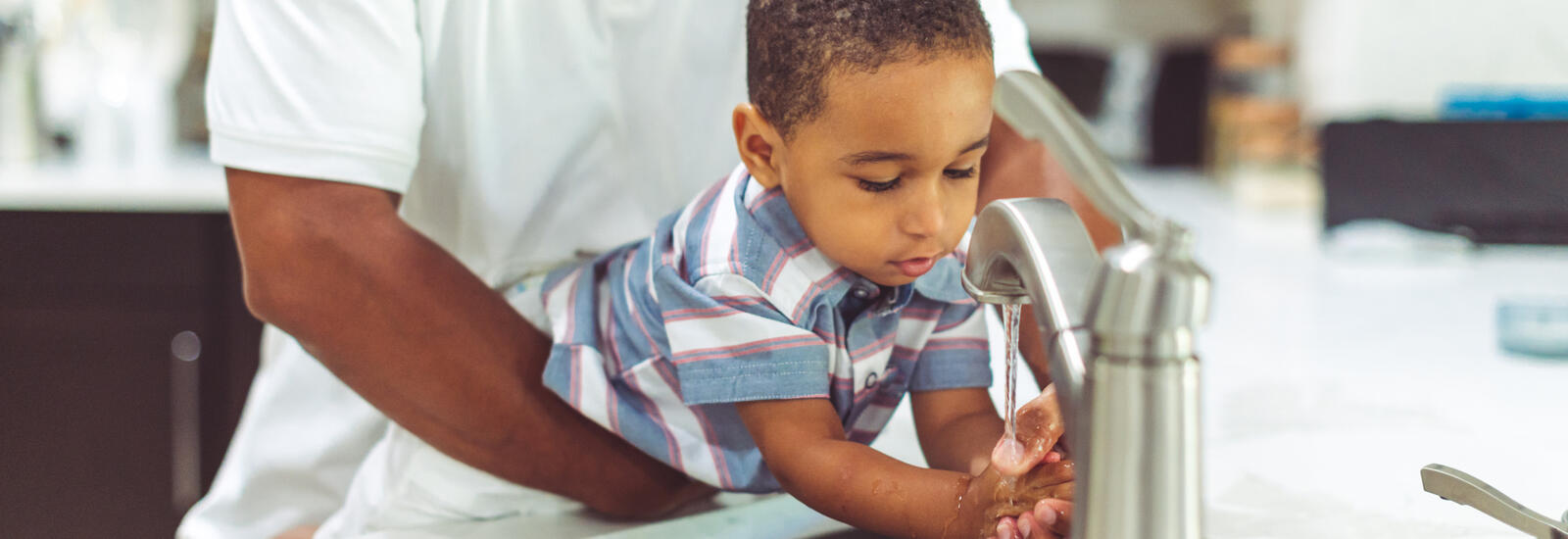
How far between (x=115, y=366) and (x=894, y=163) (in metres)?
1.60

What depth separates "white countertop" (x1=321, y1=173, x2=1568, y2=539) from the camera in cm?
59

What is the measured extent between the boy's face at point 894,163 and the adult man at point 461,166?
12 cm

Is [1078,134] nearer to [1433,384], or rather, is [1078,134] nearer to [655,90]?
[655,90]

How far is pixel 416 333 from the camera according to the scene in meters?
0.60

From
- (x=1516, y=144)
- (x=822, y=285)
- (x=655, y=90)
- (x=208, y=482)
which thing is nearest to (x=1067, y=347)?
(x=822, y=285)

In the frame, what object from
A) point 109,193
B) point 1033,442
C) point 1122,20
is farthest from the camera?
point 1122,20

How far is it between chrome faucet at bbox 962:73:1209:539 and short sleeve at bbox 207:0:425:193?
14.3 inches

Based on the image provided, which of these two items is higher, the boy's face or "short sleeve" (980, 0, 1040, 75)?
"short sleeve" (980, 0, 1040, 75)

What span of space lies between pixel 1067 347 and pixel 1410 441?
1.63 feet

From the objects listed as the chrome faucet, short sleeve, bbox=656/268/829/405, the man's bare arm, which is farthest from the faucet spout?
the man's bare arm

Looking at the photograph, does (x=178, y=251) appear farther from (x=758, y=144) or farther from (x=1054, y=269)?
(x=1054, y=269)

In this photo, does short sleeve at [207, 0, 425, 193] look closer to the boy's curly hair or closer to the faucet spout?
the boy's curly hair

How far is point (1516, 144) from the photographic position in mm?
1541

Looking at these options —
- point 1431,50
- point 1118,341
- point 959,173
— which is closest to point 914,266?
point 959,173
